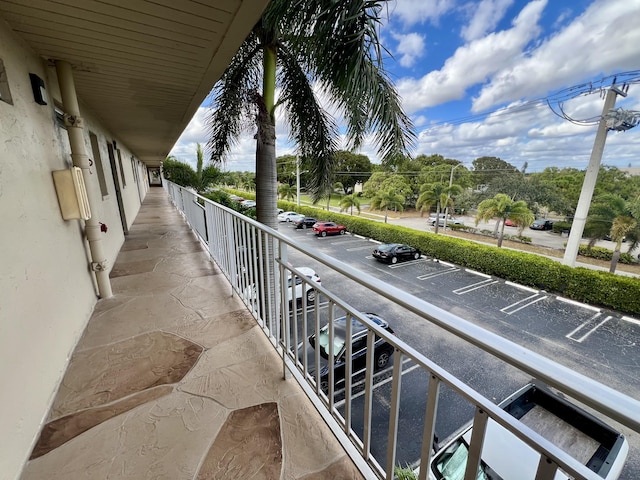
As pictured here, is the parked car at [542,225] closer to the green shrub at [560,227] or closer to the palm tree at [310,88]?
the green shrub at [560,227]

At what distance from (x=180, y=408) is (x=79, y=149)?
2.42 metres

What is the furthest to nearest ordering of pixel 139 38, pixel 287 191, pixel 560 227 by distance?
pixel 287 191
pixel 560 227
pixel 139 38

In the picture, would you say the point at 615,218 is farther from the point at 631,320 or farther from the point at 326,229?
the point at 326,229

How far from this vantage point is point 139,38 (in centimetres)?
174

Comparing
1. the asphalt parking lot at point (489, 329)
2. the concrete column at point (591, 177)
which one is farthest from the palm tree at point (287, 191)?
the concrete column at point (591, 177)

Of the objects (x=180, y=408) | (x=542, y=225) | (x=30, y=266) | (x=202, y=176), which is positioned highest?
(x=202, y=176)

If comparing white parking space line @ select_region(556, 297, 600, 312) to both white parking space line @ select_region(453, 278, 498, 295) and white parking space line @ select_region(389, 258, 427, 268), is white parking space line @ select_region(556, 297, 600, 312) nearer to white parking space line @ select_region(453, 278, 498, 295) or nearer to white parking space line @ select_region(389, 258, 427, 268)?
white parking space line @ select_region(453, 278, 498, 295)

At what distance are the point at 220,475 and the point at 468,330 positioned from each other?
120 cm

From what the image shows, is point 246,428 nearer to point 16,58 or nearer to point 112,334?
point 112,334

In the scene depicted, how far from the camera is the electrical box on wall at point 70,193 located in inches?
79.4

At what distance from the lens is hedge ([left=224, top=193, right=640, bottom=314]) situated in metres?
8.19

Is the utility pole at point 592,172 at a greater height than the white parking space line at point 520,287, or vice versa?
the utility pole at point 592,172

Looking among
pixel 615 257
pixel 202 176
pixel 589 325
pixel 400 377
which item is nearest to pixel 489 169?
pixel 615 257

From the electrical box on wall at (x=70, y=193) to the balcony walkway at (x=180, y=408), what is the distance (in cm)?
91
